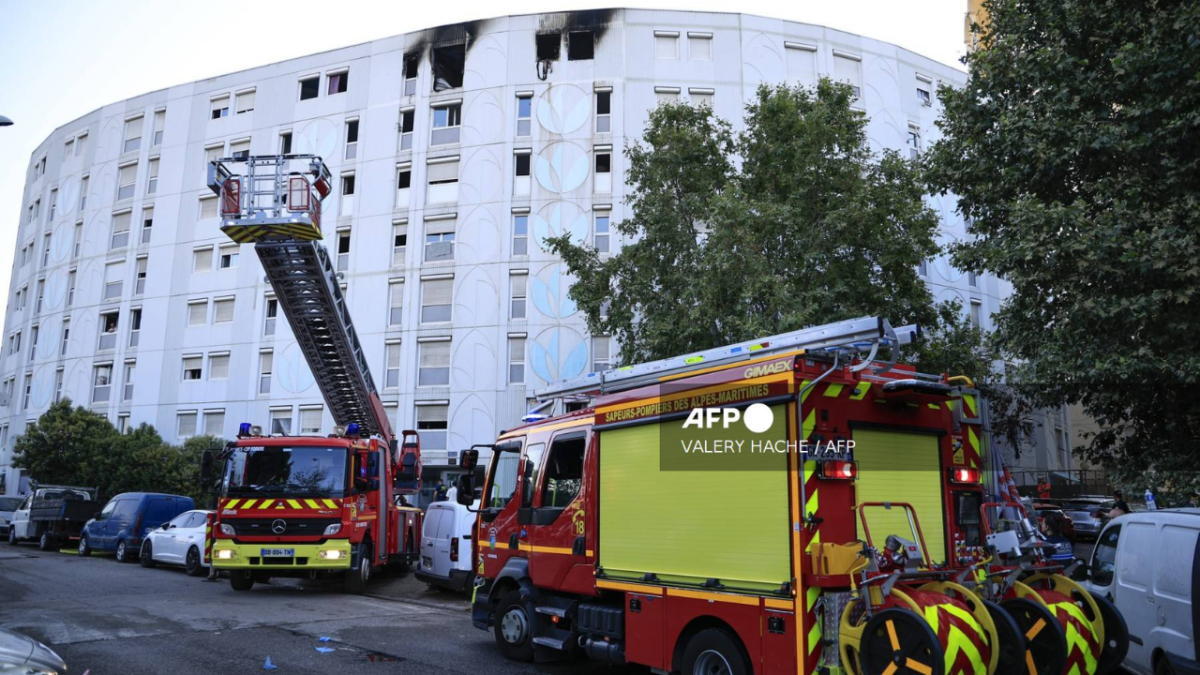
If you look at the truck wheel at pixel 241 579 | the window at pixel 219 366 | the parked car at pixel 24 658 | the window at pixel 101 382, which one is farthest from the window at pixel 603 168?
the parked car at pixel 24 658

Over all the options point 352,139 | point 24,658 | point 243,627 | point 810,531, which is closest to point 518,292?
point 352,139

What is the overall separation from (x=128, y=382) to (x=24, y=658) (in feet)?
116

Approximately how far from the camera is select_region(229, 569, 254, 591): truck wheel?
48.0 ft

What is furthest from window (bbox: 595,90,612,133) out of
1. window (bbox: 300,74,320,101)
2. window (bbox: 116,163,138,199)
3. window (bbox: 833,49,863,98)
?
window (bbox: 116,163,138,199)

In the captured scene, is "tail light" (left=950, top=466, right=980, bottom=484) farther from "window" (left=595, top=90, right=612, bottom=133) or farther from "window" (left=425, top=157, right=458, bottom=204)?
"window" (left=425, top=157, right=458, bottom=204)

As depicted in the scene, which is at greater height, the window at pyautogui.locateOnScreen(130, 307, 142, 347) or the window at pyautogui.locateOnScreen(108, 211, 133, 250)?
the window at pyautogui.locateOnScreen(108, 211, 133, 250)

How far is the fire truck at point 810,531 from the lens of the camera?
561 cm

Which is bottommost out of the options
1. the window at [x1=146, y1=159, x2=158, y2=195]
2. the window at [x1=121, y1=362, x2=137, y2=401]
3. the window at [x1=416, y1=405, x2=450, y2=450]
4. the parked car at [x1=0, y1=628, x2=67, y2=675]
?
the parked car at [x1=0, y1=628, x2=67, y2=675]

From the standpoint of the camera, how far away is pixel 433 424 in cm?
3038

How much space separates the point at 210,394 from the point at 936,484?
107 feet

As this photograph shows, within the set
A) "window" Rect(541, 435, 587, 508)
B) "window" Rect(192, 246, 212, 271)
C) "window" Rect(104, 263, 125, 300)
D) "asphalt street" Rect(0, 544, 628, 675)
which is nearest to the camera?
"window" Rect(541, 435, 587, 508)

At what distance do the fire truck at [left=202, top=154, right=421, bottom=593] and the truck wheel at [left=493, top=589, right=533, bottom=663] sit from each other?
579cm

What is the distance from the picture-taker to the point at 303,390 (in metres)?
31.9

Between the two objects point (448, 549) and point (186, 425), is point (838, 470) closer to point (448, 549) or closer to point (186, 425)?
point (448, 549)
